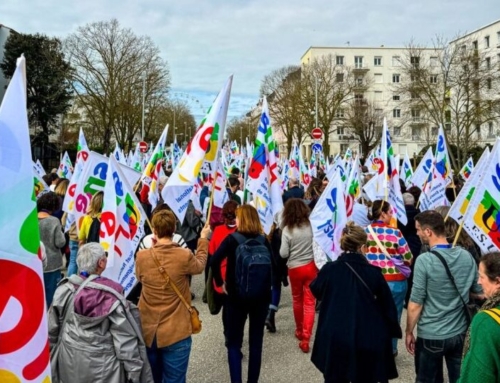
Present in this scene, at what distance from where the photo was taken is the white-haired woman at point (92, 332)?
10.6ft

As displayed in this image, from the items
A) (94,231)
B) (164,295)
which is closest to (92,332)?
(164,295)

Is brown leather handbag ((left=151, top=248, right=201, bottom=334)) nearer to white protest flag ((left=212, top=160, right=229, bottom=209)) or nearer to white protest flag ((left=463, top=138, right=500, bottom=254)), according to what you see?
white protest flag ((left=463, top=138, right=500, bottom=254))

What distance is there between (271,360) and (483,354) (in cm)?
372

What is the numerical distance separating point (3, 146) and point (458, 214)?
145 inches

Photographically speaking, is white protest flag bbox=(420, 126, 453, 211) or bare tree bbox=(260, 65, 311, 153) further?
bare tree bbox=(260, 65, 311, 153)

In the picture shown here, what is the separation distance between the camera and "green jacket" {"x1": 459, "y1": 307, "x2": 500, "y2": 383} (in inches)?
80.0

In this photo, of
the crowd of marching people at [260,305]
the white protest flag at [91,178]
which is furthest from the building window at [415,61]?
the crowd of marching people at [260,305]

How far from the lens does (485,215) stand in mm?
4168

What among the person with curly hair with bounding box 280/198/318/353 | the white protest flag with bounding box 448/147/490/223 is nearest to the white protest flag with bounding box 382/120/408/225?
the person with curly hair with bounding box 280/198/318/353

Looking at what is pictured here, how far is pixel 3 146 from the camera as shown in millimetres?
2012

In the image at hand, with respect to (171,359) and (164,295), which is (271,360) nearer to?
(171,359)

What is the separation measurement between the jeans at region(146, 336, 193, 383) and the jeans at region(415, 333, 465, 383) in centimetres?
186

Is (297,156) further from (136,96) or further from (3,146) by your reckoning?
(136,96)

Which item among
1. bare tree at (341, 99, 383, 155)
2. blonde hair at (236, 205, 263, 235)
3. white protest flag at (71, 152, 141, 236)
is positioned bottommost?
blonde hair at (236, 205, 263, 235)
